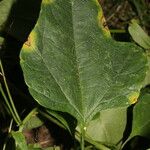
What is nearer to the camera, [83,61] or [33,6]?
[83,61]

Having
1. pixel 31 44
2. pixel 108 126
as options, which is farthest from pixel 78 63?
pixel 108 126

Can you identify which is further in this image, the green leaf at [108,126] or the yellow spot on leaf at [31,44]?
the green leaf at [108,126]

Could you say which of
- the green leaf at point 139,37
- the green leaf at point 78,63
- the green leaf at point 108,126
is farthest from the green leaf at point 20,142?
the green leaf at point 139,37

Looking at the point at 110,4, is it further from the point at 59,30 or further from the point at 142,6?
the point at 59,30

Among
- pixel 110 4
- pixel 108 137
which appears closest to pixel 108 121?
pixel 108 137

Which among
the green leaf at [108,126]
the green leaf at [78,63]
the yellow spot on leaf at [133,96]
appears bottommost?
the green leaf at [108,126]

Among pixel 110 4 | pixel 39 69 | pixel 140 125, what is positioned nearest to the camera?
pixel 39 69

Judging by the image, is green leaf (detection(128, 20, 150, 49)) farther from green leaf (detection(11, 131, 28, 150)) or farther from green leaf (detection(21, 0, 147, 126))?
green leaf (detection(11, 131, 28, 150))

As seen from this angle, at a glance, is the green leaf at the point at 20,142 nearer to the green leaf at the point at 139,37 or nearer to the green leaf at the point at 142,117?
the green leaf at the point at 142,117
